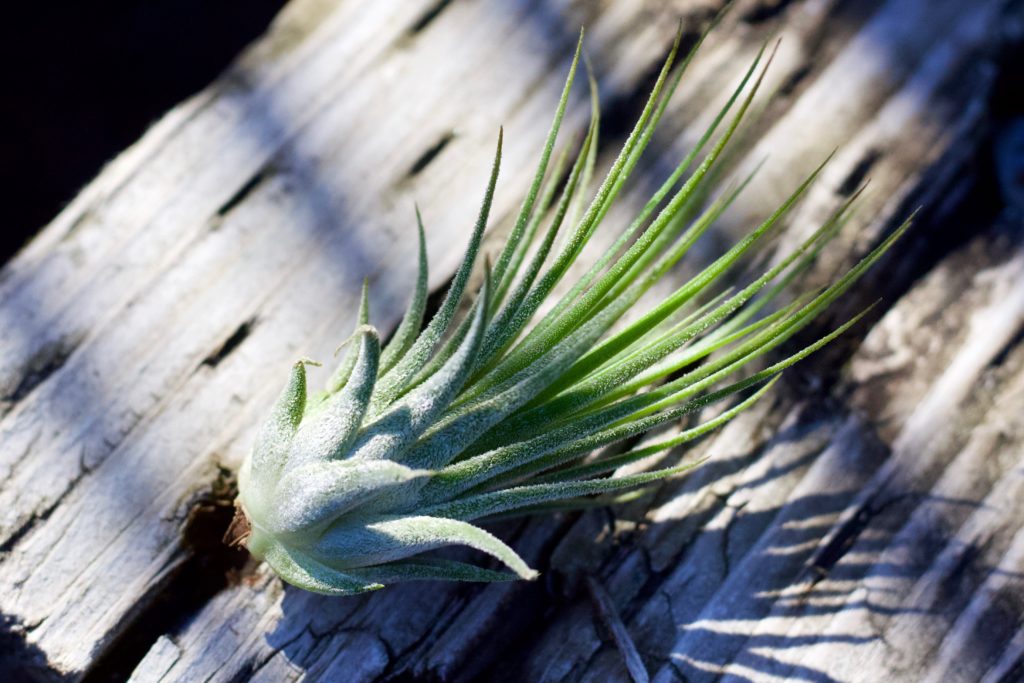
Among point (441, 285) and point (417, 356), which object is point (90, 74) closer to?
point (441, 285)

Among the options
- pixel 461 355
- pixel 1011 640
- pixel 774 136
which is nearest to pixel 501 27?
pixel 774 136

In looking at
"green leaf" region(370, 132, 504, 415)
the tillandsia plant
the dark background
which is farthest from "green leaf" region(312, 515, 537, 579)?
the dark background

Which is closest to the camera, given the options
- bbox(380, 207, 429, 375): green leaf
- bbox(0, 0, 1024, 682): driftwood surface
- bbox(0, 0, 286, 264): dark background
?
bbox(380, 207, 429, 375): green leaf

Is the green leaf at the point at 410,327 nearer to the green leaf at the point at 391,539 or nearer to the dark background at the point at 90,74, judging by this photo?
the green leaf at the point at 391,539

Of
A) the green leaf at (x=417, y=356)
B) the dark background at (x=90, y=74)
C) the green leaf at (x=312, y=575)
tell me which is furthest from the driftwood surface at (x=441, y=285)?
the dark background at (x=90, y=74)

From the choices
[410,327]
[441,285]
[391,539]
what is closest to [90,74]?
[441,285]

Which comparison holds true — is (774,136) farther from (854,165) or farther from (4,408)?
(4,408)

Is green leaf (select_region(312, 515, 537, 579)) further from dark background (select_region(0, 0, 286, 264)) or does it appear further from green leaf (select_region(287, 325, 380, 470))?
dark background (select_region(0, 0, 286, 264))
